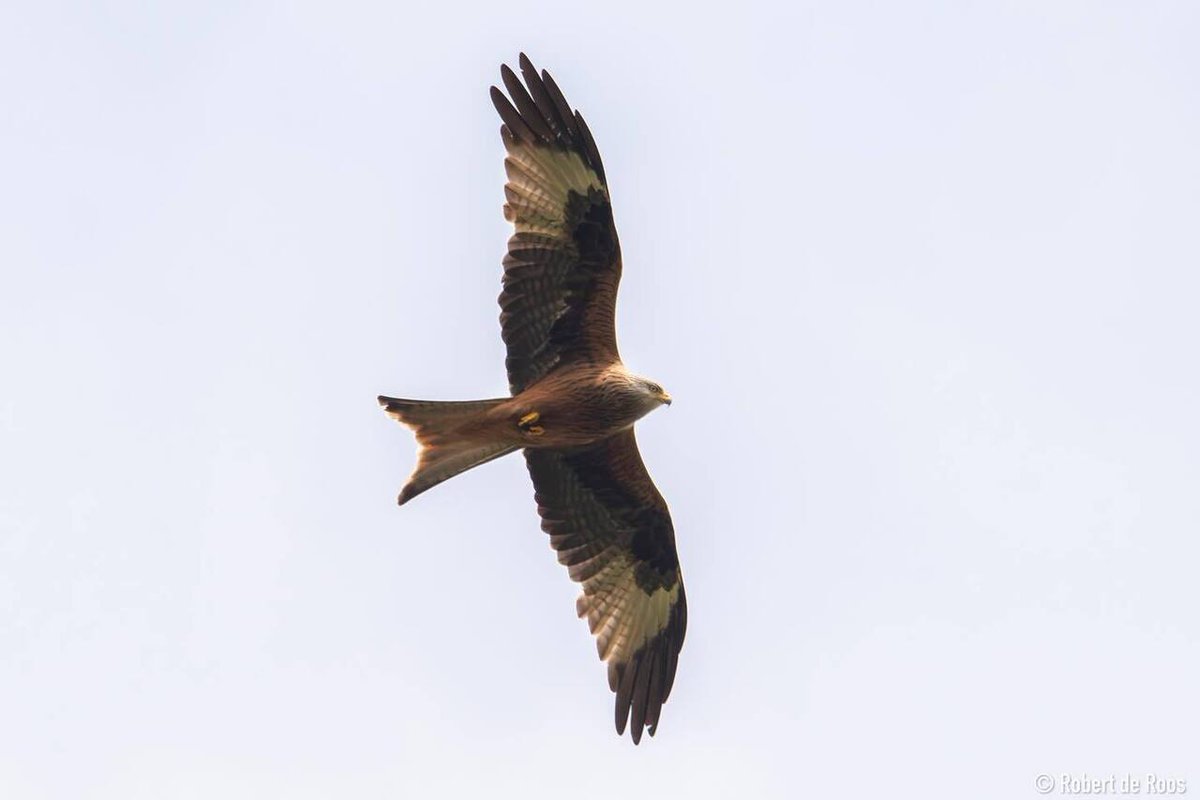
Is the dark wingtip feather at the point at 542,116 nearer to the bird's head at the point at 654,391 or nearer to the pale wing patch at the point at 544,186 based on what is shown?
the pale wing patch at the point at 544,186

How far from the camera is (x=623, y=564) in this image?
16.3m

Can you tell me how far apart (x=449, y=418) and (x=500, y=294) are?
1.04m

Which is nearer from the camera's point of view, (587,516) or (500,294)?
(500,294)

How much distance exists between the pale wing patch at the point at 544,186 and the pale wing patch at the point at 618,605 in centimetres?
309

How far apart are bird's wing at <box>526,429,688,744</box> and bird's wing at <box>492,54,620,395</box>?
1.16 metres

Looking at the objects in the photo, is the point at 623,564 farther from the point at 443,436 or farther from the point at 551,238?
the point at 551,238

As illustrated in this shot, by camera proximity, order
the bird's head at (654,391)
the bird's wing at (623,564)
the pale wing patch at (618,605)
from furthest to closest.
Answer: the pale wing patch at (618,605) → the bird's wing at (623,564) → the bird's head at (654,391)

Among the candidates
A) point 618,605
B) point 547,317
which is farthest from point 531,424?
point 618,605

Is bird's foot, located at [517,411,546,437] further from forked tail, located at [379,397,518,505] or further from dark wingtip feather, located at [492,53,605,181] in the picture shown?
dark wingtip feather, located at [492,53,605,181]

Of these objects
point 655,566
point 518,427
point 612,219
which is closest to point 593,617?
point 655,566

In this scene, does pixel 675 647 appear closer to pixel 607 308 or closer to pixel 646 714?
pixel 646 714

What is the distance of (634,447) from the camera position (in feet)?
51.5

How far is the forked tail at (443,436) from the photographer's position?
48.7ft

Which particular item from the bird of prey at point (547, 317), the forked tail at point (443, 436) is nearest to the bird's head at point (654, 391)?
the bird of prey at point (547, 317)
